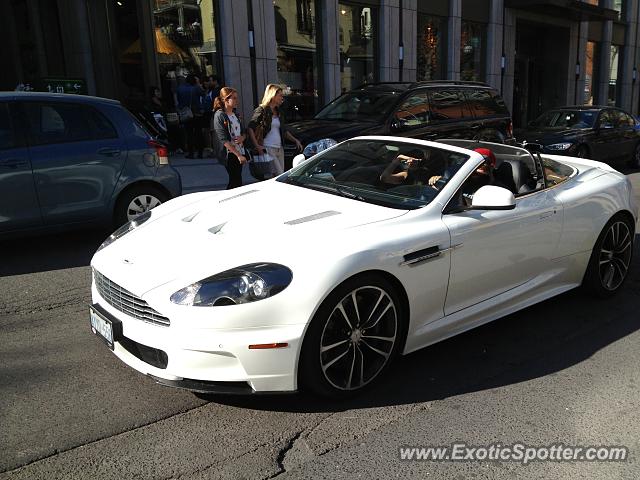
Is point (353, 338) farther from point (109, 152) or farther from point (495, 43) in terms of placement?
point (495, 43)

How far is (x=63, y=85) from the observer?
11.3 metres

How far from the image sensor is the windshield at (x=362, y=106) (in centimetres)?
944

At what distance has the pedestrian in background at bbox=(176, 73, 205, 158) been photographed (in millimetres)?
12766

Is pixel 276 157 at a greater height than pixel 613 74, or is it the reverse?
pixel 613 74

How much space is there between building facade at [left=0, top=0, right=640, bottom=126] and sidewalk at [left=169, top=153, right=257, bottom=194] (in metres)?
1.85

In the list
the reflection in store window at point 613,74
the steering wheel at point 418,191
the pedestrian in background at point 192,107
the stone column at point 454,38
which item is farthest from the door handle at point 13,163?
the reflection in store window at point 613,74

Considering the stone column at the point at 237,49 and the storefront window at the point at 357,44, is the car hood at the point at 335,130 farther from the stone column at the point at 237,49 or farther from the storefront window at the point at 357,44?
the storefront window at the point at 357,44

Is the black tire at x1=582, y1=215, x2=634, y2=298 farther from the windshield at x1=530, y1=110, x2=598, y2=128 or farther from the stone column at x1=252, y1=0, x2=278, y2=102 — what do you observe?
the stone column at x1=252, y1=0, x2=278, y2=102

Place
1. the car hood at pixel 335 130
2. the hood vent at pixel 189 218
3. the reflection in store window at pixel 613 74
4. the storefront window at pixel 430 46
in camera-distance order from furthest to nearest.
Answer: the reflection in store window at pixel 613 74 < the storefront window at pixel 430 46 < the car hood at pixel 335 130 < the hood vent at pixel 189 218

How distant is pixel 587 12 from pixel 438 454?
2512 centimetres

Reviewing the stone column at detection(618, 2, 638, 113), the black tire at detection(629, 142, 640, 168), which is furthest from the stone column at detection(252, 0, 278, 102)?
the stone column at detection(618, 2, 638, 113)

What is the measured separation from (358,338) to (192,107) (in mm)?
10471

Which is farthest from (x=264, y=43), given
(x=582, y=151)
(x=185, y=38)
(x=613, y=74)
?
(x=613, y=74)

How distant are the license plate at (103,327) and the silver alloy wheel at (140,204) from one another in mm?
3189
